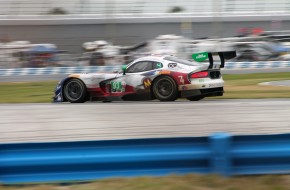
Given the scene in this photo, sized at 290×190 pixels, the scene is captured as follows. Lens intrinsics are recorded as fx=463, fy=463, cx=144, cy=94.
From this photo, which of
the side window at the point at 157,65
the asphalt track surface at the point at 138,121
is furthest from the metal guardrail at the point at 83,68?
the asphalt track surface at the point at 138,121

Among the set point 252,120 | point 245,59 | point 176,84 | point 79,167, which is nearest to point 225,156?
point 79,167

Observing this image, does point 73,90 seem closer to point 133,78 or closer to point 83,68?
point 133,78

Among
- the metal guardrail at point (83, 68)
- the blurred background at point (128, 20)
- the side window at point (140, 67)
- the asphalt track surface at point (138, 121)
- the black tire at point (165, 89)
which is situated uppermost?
the blurred background at point (128, 20)

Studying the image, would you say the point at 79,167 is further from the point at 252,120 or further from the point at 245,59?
the point at 245,59

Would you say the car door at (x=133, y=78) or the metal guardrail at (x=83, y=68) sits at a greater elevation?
the metal guardrail at (x=83, y=68)

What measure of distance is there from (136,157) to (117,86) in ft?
24.9

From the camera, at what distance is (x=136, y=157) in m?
4.29

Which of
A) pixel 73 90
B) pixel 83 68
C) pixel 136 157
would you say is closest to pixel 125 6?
pixel 83 68

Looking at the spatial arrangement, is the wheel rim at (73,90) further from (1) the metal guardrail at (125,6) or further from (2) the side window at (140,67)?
(1) the metal guardrail at (125,6)

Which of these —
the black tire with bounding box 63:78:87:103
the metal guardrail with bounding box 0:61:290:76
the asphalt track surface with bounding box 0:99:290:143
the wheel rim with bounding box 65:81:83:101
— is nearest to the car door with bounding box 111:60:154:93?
the black tire with bounding box 63:78:87:103

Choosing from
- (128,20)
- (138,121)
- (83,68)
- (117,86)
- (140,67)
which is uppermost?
(128,20)

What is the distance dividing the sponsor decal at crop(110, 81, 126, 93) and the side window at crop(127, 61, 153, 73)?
0.38 meters

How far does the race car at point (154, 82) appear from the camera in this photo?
11.3 m

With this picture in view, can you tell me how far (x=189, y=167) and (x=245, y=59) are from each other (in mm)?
28643
